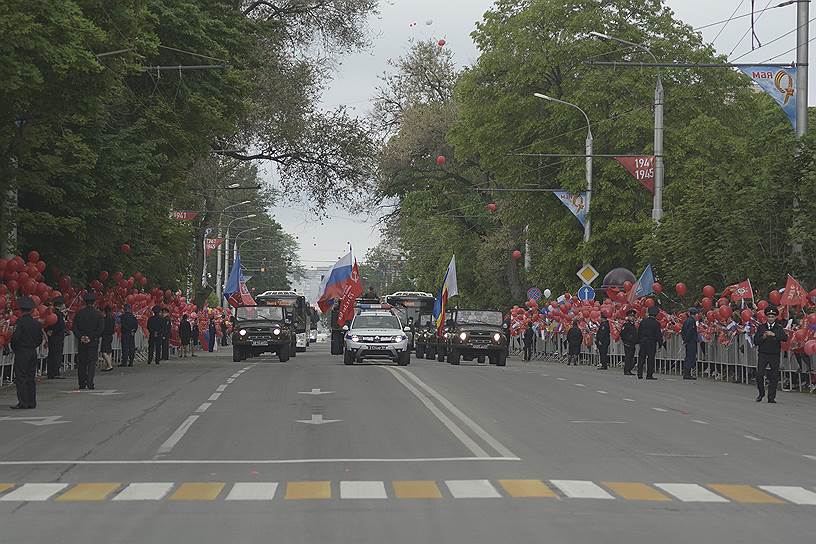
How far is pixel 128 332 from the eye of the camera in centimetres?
4300

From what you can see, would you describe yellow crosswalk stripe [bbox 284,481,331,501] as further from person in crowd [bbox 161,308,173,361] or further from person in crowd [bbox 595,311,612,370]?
person in crowd [bbox 161,308,173,361]

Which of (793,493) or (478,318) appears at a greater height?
(478,318)

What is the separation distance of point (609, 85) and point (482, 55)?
292 inches

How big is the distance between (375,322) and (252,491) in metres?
32.9

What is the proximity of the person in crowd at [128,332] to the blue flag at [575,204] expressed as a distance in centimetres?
1905

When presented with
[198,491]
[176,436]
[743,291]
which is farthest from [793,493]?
[743,291]

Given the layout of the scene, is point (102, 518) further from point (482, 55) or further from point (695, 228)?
point (482, 55)

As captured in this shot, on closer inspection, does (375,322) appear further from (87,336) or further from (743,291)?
(87,336)

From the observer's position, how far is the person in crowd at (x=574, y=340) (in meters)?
52.4

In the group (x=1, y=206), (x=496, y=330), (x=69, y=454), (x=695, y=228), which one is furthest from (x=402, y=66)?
(x=69, y=454)

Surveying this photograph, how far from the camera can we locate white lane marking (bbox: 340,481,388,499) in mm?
12703

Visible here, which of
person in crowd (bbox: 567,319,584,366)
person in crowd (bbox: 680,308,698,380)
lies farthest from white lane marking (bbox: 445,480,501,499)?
person in crowd (bbox: 567,319,584,366)

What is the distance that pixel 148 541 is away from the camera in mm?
10117

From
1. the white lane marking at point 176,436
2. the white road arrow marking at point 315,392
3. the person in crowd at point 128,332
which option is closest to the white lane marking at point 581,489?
the white lane marking at point 176,436
